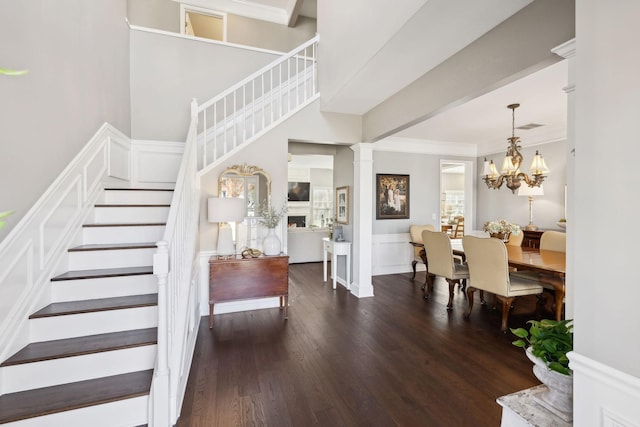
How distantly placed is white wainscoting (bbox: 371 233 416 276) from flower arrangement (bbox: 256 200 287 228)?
7.68 ft

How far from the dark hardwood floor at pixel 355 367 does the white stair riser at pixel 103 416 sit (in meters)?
0.32

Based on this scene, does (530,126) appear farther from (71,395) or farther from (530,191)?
(71,395)

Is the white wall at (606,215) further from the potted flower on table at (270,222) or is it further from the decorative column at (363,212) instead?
the decorative column at (363,212)

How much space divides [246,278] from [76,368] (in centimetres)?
177

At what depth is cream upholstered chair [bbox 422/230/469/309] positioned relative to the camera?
3840 mm

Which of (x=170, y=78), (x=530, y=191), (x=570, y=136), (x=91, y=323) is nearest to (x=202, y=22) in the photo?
(x=170, y=78)

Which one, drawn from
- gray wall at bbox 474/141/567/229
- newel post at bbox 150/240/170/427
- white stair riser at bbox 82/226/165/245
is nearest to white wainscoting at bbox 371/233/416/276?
gray wall at bbox 474/141/567/229

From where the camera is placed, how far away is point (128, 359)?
1.79 metres

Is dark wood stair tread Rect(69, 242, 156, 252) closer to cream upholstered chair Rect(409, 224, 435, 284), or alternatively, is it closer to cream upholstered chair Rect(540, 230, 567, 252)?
cream upholstered chair Rect(409, 224, 435, 284)

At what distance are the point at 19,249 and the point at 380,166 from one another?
502 cm

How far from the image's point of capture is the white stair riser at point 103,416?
1423mm

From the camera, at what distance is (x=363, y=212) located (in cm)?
431

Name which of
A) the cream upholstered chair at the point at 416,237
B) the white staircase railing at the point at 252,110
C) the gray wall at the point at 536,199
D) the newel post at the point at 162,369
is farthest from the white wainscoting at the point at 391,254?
the newel post at the point at 162,369

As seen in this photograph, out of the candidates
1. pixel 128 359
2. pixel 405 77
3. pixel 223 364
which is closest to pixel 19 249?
pixel 128 359
